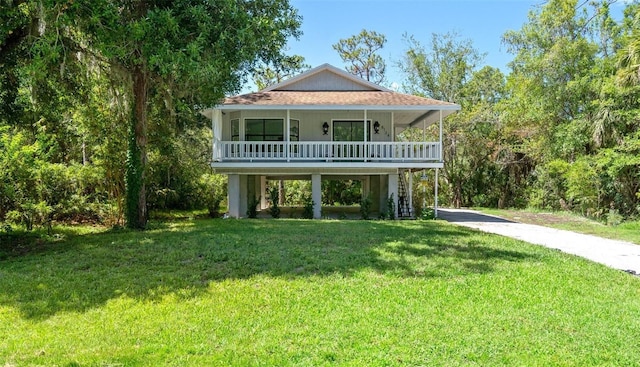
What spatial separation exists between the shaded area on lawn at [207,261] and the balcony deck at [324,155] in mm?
5154

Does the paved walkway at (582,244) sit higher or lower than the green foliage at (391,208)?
lower

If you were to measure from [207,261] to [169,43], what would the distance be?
508 cm

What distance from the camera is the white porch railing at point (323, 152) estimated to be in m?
15.5

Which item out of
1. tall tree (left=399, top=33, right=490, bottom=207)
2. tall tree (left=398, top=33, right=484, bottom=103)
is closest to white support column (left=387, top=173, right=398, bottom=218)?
tall tree (left=399, top=33, right=490, bottom=207)

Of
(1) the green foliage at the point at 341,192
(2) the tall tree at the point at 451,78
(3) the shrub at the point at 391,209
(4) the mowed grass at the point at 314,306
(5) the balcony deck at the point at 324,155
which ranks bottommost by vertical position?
(4) the mowed grass at the point at 314,306

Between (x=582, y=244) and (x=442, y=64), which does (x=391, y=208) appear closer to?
(x=582, y=244)

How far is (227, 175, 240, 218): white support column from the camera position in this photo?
15812mm

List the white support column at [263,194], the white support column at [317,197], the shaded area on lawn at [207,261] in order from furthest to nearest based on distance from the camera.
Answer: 1. the white support column at [263,194]
2. the white support column at [317,197]
3. the shaded area on lawn at [207,261]

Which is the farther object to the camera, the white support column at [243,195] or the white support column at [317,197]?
the white support column at [243,195]

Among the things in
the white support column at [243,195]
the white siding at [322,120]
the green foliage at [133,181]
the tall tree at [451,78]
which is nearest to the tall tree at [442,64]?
the tall tree at [451,78]

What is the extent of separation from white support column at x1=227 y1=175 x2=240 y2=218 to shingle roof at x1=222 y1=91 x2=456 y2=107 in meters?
2.77

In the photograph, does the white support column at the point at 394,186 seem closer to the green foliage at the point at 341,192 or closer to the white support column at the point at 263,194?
the white support column at the point at 263,194

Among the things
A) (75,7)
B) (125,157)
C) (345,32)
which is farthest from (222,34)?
(345,32)

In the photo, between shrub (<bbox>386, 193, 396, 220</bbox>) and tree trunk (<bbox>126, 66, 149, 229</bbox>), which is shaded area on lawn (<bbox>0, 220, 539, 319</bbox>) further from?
shrub (<bbox>386, 193, 396, 220</bbox>)
